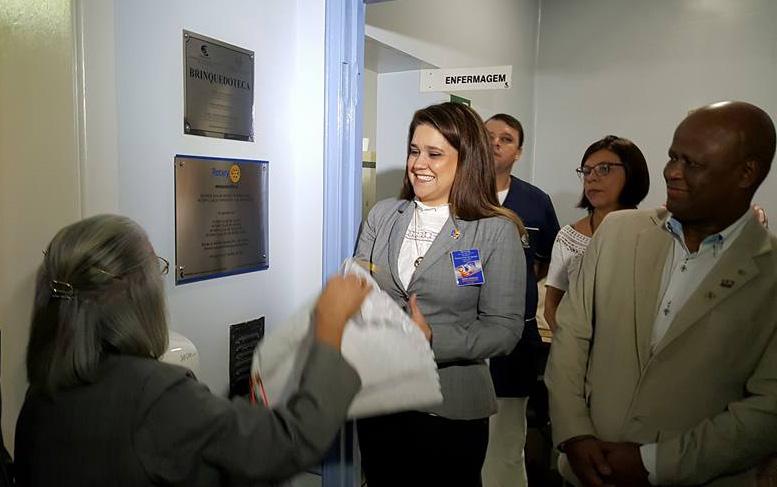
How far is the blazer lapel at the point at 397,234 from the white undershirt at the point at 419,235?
1 cm

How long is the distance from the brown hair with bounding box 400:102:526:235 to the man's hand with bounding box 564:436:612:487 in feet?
1.98

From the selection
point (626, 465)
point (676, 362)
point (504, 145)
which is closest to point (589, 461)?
point (626, 465)

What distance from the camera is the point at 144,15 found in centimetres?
130

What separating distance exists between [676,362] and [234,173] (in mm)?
1218

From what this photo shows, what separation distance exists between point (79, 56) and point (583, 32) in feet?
12.2

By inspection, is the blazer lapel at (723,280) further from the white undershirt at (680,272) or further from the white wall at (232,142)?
the white wall at (232,142)

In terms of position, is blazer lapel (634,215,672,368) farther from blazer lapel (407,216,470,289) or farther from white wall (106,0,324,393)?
white wall (106,0,324,393)

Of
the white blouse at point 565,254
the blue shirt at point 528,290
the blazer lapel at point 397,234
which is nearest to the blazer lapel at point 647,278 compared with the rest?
the blazer lapel at point 397,234

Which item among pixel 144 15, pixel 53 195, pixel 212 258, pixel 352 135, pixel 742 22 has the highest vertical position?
pixel 742 22

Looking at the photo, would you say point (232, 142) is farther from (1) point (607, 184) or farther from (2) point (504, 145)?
(1) point (607, 184)

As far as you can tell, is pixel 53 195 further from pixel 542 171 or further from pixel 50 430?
pixel 542 171

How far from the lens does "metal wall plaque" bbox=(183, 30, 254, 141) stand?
55.6 inches

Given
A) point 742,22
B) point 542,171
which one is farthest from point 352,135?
point 742,22

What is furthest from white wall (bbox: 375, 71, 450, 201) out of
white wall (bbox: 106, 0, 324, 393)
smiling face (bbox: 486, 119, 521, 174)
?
white wall (bbox: 106, 0, 324, 393)
